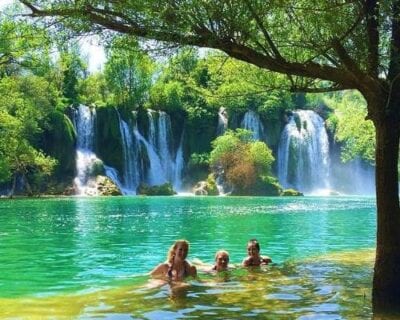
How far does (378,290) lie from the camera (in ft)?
27.7

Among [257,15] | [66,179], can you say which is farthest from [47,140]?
[257,15]

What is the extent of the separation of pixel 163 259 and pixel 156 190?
41651 millimetres

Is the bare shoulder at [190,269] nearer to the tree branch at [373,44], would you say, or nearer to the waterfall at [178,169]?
the tree branch at [373,44]

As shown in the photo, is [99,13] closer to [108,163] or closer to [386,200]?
[386,200]

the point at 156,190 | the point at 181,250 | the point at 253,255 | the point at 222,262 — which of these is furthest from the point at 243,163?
the point at 181,250

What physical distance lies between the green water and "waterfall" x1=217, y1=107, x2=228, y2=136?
4130 cm

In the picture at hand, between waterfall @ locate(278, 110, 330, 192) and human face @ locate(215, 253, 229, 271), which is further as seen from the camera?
waterfall @ locate(278, 110, 330, 192)

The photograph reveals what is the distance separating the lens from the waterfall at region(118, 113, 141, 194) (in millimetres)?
59394

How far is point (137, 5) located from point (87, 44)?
1.58m

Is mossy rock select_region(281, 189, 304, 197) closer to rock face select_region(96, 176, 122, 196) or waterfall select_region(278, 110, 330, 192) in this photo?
waterfall select_region(278, 110, 330, 192)

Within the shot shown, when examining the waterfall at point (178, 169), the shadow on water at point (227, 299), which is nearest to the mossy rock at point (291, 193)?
the waterfall at point (178, 169)

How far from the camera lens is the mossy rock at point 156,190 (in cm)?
5738

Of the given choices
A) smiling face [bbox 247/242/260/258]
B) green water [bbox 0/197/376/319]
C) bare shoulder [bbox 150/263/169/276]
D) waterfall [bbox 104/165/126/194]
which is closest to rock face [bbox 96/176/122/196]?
waterfall [bbox 104/165/126/194]

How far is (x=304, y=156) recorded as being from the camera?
6725 centimetres
